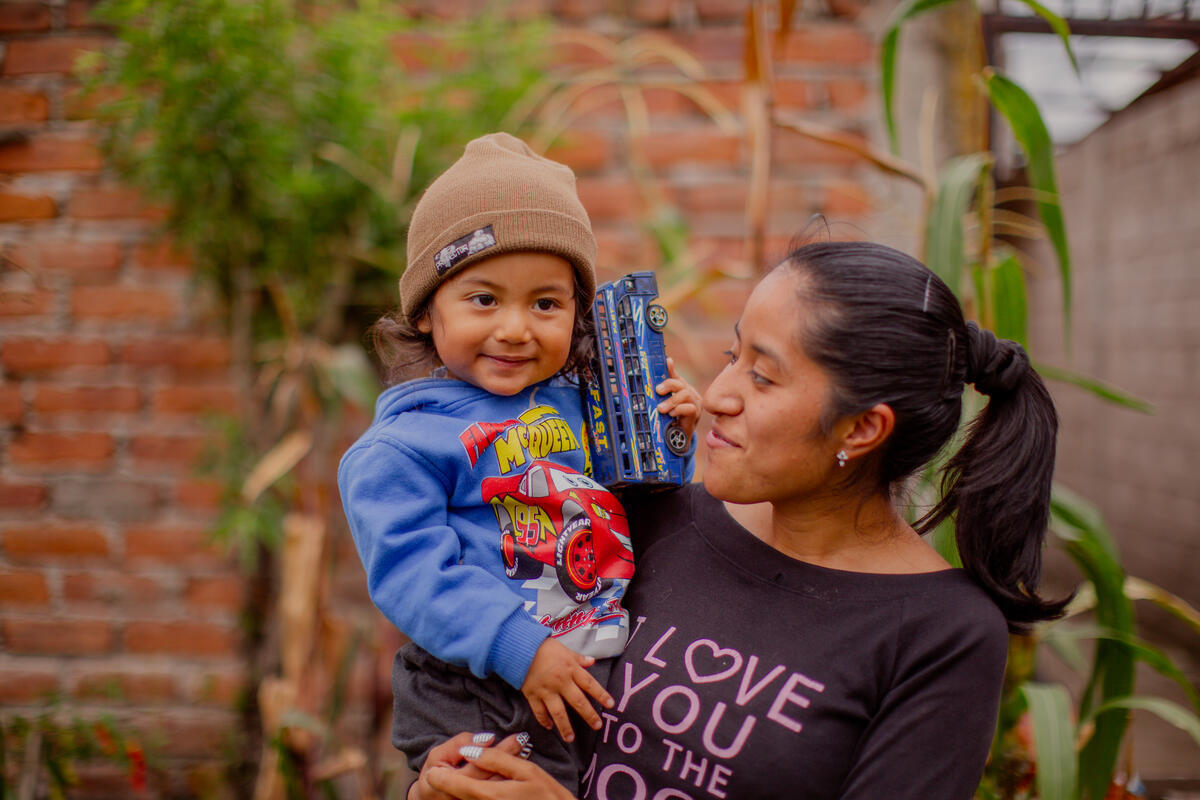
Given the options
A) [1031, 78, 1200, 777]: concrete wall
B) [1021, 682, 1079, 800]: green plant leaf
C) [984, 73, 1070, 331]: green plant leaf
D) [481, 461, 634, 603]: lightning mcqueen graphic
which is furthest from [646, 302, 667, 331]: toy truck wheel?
[1031, 78, 1200, 777]: concrete wall

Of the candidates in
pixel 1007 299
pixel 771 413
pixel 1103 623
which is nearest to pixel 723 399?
pixel 771 413

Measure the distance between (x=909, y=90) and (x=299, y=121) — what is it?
125 centimetres

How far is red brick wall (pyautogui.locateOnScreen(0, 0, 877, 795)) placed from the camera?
1851mm

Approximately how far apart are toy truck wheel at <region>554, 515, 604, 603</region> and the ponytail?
420 mm

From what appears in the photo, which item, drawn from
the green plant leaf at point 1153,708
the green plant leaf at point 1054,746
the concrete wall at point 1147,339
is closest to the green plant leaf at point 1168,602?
the green plant leaf at point 1153,708

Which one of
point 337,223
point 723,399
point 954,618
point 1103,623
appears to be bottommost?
point 1103,623

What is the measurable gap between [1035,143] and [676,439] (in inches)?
26.4

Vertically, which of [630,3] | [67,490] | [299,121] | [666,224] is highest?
[630,3]

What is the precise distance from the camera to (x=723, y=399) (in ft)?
3.09

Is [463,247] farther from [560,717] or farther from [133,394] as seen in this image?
[133,394]

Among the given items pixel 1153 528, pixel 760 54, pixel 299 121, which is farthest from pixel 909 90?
pixel 1153 528

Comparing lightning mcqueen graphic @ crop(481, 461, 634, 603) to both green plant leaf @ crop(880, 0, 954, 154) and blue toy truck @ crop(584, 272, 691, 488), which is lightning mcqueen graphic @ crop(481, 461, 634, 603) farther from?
green plant leaf @ crop(880, 0, 954, 154)

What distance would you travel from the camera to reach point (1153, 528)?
3.94 m

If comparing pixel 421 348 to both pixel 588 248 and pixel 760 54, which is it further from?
pixel 760 54
